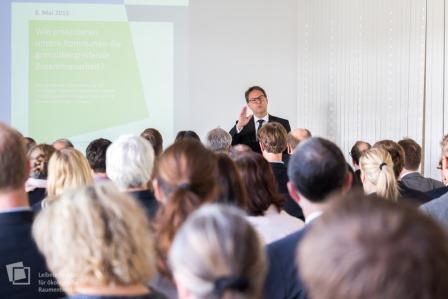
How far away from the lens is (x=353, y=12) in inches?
319

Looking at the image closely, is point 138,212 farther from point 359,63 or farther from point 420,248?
point 359,63

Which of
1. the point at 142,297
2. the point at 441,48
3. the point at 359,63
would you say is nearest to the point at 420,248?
the point at 142,297

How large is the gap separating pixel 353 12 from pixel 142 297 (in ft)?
23.3

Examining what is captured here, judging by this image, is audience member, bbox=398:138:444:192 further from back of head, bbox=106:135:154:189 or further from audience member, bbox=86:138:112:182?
back of head, bbox=106:135:154:189

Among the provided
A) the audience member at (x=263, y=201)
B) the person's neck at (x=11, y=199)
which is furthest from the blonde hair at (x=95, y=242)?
the audience member at (x=263, y=201)

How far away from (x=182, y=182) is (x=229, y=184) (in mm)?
303

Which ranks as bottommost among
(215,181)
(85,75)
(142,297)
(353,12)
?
(142,297)

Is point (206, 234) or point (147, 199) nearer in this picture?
point (206, 234)

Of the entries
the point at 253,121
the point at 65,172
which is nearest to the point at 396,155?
the point at 65,172

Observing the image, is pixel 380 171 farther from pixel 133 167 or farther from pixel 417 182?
pixel 133 167

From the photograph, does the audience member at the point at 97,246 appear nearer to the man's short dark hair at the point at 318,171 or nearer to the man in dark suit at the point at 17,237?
the man in dark suit at the point at 17,237

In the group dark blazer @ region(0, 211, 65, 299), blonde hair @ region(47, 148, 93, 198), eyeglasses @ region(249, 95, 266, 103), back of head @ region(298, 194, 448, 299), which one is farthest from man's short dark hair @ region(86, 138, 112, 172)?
eyeglasses @ region(249, 95, 266, 103)

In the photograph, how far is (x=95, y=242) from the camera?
56.6 inches

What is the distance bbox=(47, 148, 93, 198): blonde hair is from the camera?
3121 mm
